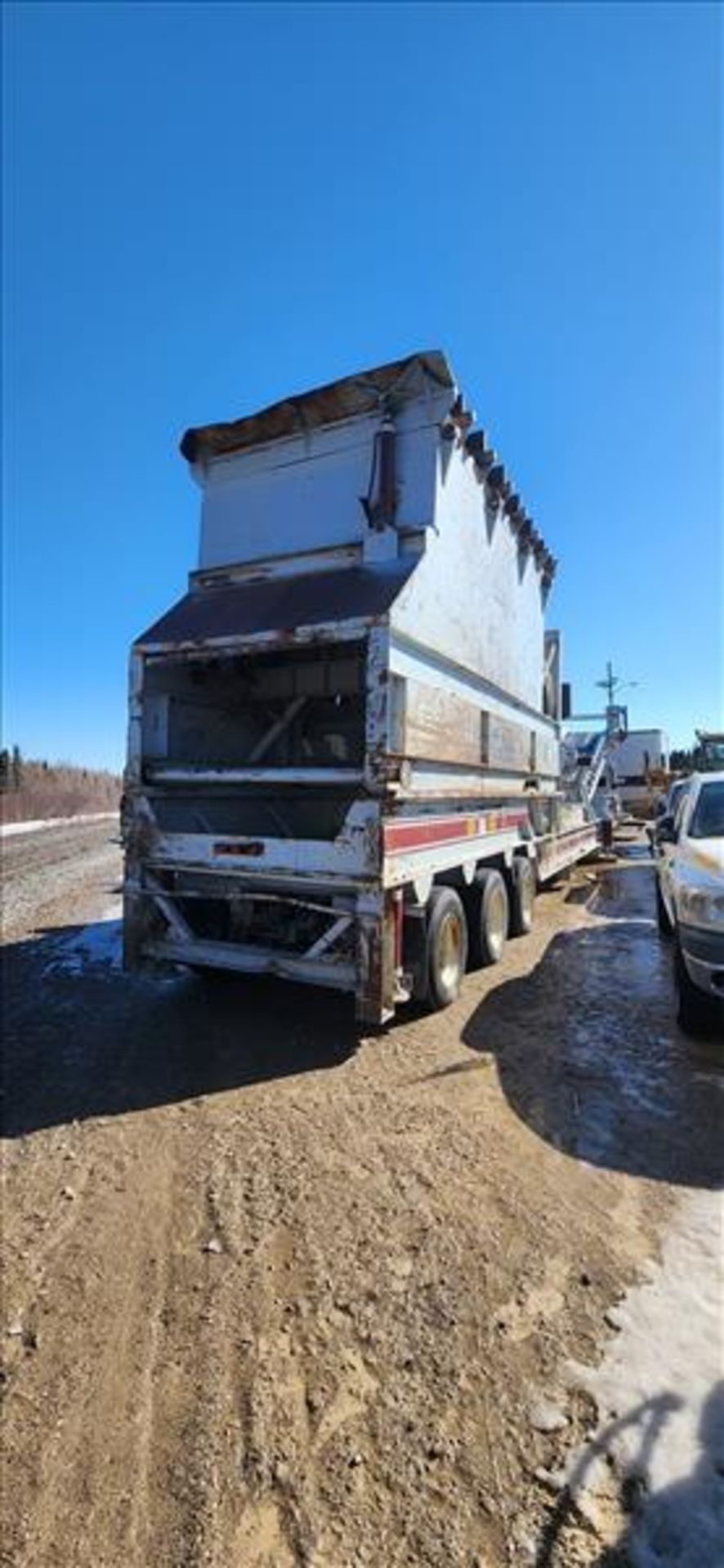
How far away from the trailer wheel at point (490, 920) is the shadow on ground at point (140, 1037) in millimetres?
1478

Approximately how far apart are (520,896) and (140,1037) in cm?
461

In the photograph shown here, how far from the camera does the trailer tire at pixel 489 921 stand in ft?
24.2

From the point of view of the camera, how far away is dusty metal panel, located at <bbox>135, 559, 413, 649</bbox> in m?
5.71

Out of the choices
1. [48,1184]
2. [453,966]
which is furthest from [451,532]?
[48,1184]

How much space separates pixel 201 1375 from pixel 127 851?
4182 mm

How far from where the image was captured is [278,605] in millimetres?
6355

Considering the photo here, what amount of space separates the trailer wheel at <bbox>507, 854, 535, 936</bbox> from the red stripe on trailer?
533mm

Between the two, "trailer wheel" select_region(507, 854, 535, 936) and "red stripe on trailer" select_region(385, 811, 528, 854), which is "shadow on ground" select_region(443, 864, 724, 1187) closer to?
"trailer wheel" select_region(507, 854, 535, 936)

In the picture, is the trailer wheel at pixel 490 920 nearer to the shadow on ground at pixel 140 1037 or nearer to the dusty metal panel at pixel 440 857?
the dusty metal panel at pixel 440 857

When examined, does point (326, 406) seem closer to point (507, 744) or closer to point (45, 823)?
point (507, 744)

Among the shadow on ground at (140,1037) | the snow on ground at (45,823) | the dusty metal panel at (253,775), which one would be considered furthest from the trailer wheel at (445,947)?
the snow on ground at (45,823)

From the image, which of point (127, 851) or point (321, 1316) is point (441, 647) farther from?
point (321, 1316)

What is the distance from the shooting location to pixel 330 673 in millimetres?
7902

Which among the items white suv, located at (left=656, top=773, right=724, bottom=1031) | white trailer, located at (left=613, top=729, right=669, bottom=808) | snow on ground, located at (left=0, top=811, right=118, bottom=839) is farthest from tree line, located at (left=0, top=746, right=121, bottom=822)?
white suv, located at (left=656, top=773, right=724, bottom=1031)
